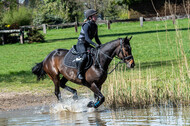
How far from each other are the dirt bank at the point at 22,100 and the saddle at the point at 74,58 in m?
1.84

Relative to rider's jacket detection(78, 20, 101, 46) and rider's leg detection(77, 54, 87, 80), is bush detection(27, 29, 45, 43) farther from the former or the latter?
rider's leg detection(77, 54, 87, 80)

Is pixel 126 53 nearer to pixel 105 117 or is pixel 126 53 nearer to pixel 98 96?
pixel 98 96

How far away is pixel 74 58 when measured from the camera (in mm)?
9031

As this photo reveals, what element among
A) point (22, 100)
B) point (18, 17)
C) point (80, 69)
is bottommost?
point (22, 100)

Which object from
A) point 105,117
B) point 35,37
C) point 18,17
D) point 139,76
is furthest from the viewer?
point 18,17

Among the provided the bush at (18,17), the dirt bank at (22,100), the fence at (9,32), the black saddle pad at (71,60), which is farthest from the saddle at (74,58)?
the bush at (18,17)

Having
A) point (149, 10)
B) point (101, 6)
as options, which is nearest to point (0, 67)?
point (149, 10)

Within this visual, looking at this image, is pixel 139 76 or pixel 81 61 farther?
pixel 139 76

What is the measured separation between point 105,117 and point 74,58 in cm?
179

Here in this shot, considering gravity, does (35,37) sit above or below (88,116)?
above

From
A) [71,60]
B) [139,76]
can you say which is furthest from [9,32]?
[139,76]

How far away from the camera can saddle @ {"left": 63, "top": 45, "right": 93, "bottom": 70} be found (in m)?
8.63

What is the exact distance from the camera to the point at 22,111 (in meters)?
9.61

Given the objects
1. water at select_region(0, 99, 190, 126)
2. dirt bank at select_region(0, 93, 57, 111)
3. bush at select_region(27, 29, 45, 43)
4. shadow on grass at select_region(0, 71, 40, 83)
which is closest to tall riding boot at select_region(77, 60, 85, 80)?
water at select_region(0, 99, 190, 126)
